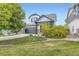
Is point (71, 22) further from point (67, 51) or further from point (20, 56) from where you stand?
point (20, 56)

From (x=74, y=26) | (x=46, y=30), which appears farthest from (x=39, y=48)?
(x=74, y=26)

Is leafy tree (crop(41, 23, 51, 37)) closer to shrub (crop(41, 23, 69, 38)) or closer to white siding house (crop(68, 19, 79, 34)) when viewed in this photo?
shrub (crop(41, 23, 69, 38))

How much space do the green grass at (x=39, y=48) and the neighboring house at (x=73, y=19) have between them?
14 cm

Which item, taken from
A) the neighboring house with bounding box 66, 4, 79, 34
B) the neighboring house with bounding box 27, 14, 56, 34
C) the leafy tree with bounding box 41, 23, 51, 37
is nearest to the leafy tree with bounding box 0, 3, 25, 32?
the neighboring house with bounding box 27, 14, 56, 34

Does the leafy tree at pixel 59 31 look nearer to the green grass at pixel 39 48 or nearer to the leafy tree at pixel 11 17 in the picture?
the green grass at pixel 39 48

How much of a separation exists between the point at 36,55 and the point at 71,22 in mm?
511

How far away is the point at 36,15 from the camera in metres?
2.83


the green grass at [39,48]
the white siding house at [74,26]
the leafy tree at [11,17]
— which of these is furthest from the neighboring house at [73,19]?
the leafy tree at [11,17]

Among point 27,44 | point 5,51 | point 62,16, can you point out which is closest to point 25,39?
point 27,44

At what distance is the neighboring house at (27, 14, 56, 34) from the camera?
283 cm

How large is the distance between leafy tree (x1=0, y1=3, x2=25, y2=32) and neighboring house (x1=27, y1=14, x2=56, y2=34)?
0.30 ft

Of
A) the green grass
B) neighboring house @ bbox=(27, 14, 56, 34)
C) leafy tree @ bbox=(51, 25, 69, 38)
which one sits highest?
neighboring house @ bbox=(27, 14, 56, 34)

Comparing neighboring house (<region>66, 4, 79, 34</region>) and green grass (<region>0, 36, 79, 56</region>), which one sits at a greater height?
neighboring house (<region>66, 4, 79, 34</region>)

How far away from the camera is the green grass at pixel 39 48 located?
9.00 ft
